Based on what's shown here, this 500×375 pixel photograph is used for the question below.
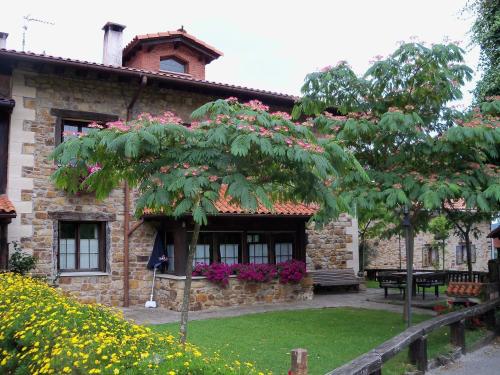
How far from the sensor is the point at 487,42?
11133mm

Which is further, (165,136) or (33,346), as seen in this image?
(165,136)

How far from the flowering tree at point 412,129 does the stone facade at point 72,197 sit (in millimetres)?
5133

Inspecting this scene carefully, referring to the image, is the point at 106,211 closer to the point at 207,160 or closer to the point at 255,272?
the point at 255,272

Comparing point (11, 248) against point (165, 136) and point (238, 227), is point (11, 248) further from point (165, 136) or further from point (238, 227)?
point (165, 136)

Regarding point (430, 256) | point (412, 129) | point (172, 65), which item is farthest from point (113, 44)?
point (430, 256)

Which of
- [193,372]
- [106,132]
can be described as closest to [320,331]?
[106,132]

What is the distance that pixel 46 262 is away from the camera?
12.0 meters

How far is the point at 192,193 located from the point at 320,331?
5.38 meters

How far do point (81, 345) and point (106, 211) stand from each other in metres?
9.46

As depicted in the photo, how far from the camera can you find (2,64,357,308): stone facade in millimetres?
11930

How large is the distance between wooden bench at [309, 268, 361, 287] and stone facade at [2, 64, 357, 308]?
1764mm

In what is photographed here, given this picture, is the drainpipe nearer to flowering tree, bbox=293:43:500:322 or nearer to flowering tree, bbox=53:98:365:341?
flowering tree, bbox=293:43:500:322

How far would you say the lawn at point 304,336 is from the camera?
7.41 meters

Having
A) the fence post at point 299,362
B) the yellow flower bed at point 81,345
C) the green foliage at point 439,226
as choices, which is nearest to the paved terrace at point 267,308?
the yellow flower bed at point 81,345
